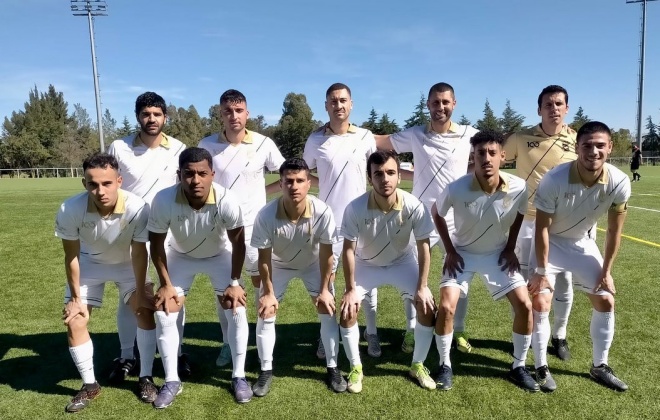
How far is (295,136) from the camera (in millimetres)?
58875

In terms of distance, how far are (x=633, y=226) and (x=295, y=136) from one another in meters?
50.7

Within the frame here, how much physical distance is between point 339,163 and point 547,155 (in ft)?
6.53

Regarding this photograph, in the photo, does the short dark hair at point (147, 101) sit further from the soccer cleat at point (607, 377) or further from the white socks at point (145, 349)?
the soccer cleat at point (607, 377)

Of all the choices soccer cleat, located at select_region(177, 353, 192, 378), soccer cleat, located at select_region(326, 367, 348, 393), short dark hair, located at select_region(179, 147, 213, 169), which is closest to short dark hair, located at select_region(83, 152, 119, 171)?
short dark hair, located at select_region(179, 147, 213, 169)

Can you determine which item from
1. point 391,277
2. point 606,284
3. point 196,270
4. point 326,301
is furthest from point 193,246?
point 606,284

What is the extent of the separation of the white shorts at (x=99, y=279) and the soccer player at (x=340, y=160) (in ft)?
6.13

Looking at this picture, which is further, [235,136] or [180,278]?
[235,136]

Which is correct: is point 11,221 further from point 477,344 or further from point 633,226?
point 633,226

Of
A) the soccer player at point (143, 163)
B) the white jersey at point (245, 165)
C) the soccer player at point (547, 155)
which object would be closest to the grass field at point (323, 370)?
the soccer player at point (143, 163)

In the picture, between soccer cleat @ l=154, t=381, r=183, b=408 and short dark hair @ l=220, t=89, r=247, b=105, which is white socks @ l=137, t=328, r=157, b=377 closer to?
soccer cleat @ l=154, t=381, r=183, b=408

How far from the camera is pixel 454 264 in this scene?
12.7 feet

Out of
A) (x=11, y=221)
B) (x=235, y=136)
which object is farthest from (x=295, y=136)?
(x=235, y=136)

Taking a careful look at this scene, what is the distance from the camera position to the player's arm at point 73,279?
3566mm

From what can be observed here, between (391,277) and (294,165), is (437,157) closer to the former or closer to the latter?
(391,277)
